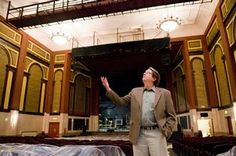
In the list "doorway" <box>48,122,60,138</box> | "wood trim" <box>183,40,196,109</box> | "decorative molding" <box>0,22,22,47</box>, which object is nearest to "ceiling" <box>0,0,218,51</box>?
"decorative molding" <box>0,22,22,47</box>

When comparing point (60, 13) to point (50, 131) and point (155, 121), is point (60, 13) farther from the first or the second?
point (155, 121)

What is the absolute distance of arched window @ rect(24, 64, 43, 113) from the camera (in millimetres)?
11889

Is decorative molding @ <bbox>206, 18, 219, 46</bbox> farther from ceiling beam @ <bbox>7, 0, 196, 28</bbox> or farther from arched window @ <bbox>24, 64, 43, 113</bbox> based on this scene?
arched window @ <bbox>24, 64, 43, 113</bbox>

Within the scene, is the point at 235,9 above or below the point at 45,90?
above

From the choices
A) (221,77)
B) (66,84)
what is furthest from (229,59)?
(66,84)

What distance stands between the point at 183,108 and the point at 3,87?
9.84m

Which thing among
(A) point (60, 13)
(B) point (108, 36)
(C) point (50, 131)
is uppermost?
(B) point (108, 36)

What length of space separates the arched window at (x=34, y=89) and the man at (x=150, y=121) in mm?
10926

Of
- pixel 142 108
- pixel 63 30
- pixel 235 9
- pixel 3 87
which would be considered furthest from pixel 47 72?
pixel 142 108

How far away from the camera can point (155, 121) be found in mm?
1924

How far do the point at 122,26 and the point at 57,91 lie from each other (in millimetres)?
5763

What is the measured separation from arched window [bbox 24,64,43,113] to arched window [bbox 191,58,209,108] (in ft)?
29.7

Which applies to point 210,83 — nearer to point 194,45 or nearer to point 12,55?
point 194,45

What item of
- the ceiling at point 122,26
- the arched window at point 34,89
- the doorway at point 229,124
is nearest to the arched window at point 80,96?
the arched window at point 34,89
